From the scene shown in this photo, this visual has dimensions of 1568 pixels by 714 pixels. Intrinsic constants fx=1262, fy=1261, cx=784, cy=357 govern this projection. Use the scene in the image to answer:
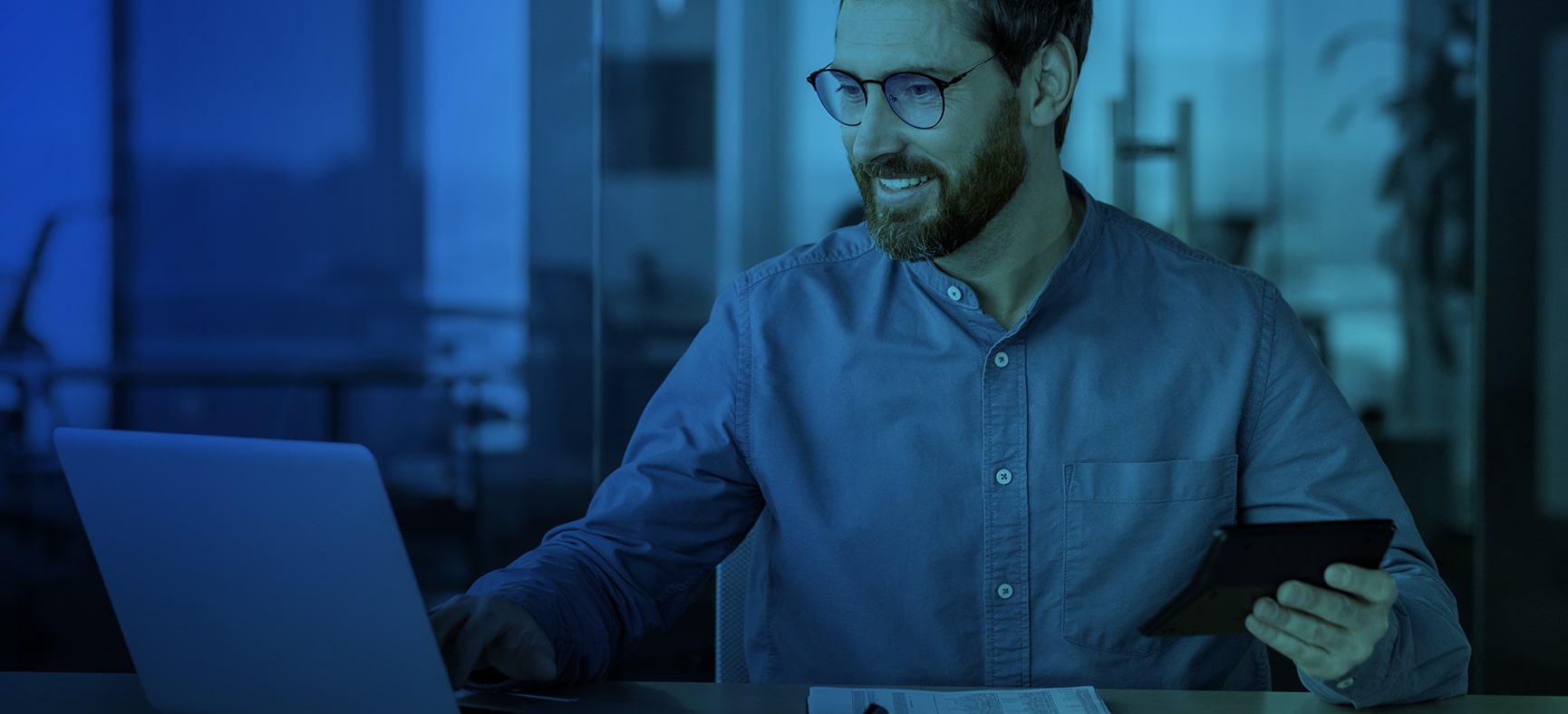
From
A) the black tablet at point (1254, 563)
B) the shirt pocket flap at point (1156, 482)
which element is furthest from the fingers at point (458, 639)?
the shirt pocket flap at point (1156, 482)

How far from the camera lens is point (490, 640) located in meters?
1.11

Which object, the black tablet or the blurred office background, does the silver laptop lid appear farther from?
the blurred office background

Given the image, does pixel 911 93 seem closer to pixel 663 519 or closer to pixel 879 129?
pixel 879 129

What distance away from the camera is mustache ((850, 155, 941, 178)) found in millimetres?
1437

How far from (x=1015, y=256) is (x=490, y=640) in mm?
766

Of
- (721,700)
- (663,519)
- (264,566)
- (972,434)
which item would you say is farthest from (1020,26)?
(264,566)

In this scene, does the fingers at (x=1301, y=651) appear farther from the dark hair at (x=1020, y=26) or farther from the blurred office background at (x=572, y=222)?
the blurred office background at (x=572, y=222)

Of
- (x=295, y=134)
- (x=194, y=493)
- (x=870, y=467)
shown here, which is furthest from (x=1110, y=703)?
(x=295, y=134)

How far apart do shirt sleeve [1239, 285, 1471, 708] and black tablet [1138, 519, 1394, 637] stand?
0.58 ft

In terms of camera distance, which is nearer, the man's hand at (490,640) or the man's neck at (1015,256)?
the man's hand at (490,640)

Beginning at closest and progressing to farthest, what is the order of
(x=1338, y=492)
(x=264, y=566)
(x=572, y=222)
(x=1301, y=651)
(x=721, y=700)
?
1. (x=264, y=566)
2. (x=1301, y=651)
3. (x=721, y=700)
4. (x=1338, y=492)
5. (x=572, y=222)

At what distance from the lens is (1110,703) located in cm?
112

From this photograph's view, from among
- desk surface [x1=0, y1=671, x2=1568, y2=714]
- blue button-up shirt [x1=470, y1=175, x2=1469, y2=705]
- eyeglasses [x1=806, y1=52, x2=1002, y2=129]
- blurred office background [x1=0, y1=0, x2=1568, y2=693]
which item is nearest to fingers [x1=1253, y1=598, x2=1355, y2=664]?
desk surface [x1=0, y1=671, x2=1568, y2=714]

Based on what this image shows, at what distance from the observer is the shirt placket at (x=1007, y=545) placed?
4.58 ft
